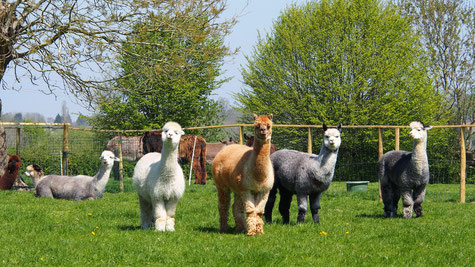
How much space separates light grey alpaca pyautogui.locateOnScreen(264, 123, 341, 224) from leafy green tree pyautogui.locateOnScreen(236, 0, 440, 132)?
70.4ft

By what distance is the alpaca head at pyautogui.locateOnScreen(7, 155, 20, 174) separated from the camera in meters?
16.5

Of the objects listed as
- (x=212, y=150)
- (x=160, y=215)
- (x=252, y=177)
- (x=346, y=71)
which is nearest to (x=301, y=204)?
(x=252, y=177)

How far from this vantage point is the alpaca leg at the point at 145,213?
8844 millimetres

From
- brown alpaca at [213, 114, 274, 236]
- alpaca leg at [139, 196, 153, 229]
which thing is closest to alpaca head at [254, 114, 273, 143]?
brown alpaca at [213, 114, 274, 236]

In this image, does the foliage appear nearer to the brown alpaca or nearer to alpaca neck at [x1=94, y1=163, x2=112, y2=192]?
alpaca neck at [x1=94, y1=163, x2=112, y2=192]

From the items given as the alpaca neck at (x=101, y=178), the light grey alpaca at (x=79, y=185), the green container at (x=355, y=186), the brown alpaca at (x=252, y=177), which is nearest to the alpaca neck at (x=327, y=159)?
the brown alpaca at (x=252, y=177)

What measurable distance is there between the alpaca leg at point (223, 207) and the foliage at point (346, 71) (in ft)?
74.4

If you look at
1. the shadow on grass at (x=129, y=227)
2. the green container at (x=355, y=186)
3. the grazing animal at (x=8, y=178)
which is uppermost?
the grazing animal at (x=8, y=178)

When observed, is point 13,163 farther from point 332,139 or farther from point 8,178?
point 332,139

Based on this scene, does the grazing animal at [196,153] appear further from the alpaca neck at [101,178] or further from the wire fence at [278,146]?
the alpaca neck at [101,178]

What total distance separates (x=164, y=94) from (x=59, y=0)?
19324 mm

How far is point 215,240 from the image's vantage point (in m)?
7.75

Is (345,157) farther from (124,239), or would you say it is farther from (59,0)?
(124,239)

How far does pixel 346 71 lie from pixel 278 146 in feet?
18.5
